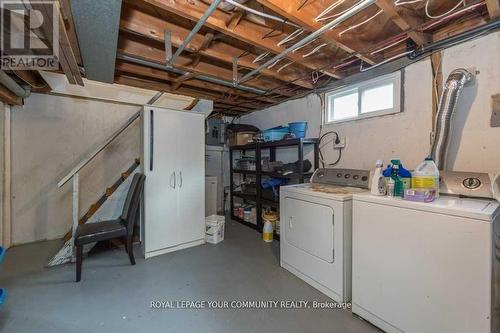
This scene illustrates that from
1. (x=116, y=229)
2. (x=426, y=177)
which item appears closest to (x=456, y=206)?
(x=426, y=177)

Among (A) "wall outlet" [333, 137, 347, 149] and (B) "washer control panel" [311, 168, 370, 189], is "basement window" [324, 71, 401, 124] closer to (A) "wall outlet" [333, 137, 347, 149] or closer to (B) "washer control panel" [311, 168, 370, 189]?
(A) "wall outlet" [333, 137, 347, 149]

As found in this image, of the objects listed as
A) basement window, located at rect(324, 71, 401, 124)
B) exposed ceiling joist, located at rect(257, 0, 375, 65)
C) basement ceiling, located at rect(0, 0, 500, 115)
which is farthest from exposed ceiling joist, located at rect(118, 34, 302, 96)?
exposed ceiling joist, located at rect(257, 0, 375, 65)

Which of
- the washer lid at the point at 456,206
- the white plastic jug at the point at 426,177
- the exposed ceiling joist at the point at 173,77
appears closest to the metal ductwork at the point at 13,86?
the exposed ceiling joist at the point at 173,77

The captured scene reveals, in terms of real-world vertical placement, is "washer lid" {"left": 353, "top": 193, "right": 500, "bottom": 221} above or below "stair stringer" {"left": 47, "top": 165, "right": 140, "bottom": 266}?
above

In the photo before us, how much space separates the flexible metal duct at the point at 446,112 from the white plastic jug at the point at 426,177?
30 cm

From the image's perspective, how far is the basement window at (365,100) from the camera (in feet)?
7.23

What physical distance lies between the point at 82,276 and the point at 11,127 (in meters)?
2.28

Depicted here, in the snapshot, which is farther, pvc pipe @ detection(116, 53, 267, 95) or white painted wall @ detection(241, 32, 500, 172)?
pvc pipe @ detection(116, 53, 267, 95)

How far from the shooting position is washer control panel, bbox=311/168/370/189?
2114 mm

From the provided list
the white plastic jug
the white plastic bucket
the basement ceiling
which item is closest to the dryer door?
the white plastic jug

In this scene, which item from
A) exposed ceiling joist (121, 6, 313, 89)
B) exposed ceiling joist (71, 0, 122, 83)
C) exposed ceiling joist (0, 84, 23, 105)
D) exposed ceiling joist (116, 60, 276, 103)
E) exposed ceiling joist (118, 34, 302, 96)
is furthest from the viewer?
exposed ceiling joist (116, 60, 276, 103)

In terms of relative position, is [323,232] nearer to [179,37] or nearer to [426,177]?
[426,177]

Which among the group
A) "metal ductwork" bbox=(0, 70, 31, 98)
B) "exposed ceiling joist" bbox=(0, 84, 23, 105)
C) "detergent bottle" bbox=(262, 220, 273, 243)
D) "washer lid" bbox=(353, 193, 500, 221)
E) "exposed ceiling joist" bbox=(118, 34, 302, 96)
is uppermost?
"exposed ceiling joist" bbox=(118, 34, 302, 96)

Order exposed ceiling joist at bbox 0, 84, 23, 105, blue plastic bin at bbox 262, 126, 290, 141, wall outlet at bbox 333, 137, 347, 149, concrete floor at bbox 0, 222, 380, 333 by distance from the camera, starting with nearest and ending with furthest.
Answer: concrete floor at bbox 0, 222, 380, 333 → exposed ceiling joist at bbox 0, 84, 23, 105 → wall outlet at bbox 333, 137, 347, 149 → blue plastic bin at bbox 262, 126, 290, 141
